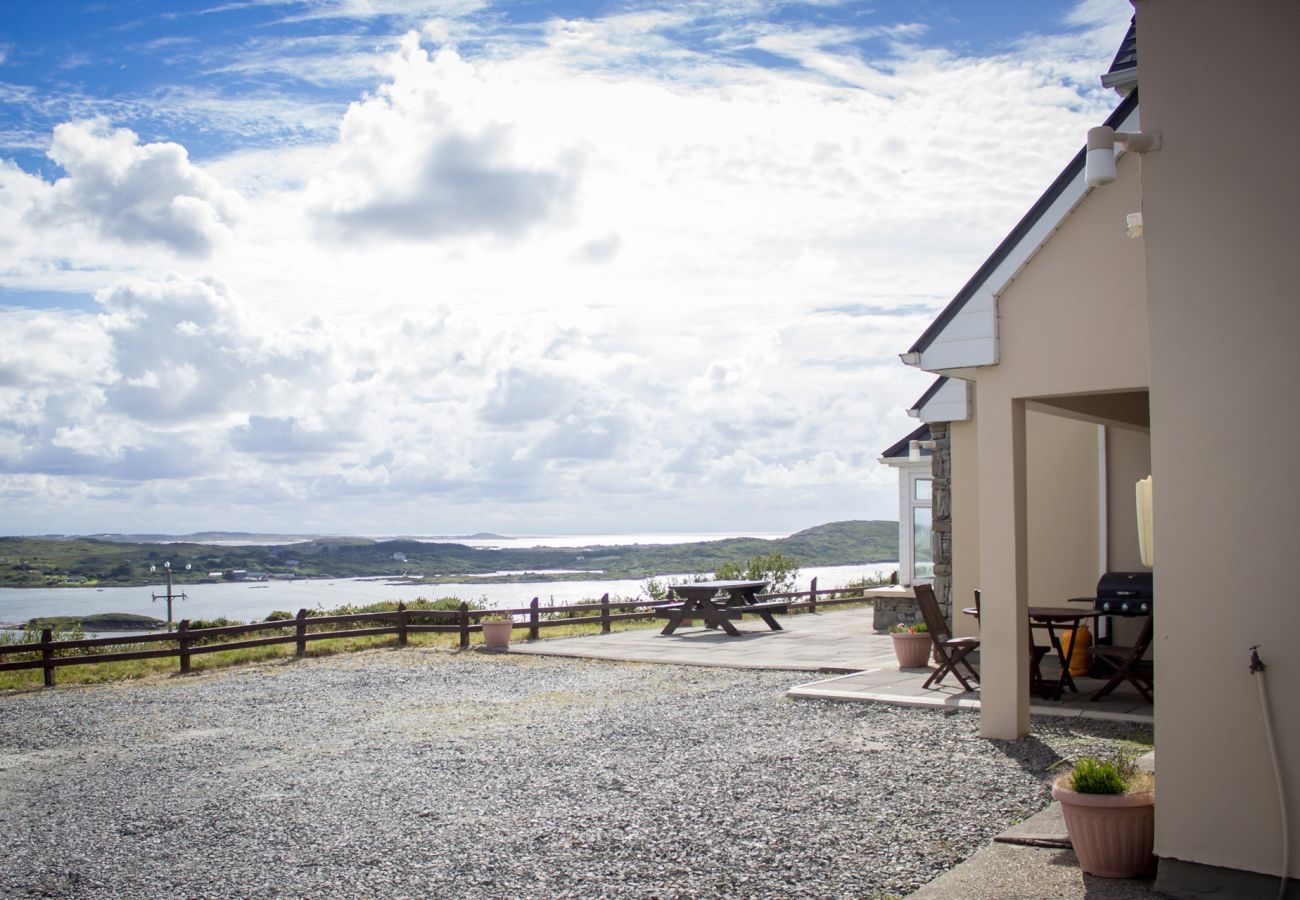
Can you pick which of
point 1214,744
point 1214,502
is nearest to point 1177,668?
point 1214,744

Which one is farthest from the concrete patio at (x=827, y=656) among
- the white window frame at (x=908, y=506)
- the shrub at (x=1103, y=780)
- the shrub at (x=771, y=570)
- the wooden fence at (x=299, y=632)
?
the shrub at (x=771, y=570)

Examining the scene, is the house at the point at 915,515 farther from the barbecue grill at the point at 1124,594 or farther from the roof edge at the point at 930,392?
the barbecue grill at the point at 1124,594

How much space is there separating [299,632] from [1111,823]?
1377 centimetres

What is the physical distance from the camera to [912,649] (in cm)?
1145

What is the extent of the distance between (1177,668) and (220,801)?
5.71 metres

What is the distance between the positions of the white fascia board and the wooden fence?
761cm

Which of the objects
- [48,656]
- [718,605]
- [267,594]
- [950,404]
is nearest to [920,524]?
[718,605]

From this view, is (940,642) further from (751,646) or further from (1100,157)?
(751,646)

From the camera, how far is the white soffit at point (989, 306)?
698cm

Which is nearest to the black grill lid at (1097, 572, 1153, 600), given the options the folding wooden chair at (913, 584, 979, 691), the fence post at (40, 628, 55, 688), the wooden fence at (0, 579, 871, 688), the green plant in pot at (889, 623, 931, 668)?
the folding wooden chair at (913, 584, 979, 691)

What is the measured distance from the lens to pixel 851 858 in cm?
503

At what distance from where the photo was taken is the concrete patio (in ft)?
29.2

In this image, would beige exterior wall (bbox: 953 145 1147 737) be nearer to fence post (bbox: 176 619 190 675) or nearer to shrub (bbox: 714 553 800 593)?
fence post (bbox: 176 619 190 675)

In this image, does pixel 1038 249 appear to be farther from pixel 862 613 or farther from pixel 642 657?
pixel 862 613
